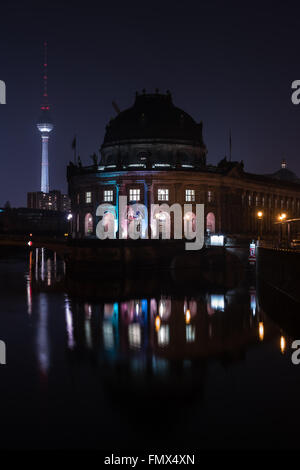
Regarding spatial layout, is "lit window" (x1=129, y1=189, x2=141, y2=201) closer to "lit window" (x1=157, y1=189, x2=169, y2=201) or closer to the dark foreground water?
"lit window" (x1=157, y1=189, x2=169, y2=201)

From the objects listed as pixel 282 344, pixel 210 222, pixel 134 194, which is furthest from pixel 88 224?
pixel 282 344

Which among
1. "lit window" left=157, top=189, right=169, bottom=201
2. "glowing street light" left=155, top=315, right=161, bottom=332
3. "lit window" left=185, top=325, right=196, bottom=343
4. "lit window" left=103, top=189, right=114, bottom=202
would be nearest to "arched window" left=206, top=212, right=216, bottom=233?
"lit window" left=157, top=189, right=169, bottom=201

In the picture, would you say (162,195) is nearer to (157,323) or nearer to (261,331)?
(157,323)

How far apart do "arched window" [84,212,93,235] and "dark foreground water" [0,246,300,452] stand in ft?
193

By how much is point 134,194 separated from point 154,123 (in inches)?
715

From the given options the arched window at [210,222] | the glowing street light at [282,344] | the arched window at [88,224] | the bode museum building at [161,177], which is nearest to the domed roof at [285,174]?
the bode museum building at [161,177]

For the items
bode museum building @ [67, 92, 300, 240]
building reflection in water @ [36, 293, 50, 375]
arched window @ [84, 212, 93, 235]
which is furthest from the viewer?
arched window @ [84, 212, 93, 235]

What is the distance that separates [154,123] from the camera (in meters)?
107

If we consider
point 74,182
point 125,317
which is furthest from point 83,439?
point 74,182

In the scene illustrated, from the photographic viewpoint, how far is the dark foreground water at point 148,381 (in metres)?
18.4

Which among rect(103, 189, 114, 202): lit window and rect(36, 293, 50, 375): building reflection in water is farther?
rect(103, 189, 114, 202): lit window

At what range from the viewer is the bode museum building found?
315ft

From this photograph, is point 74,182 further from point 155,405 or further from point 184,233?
point 155,405

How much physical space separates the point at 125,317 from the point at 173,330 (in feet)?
21.9
